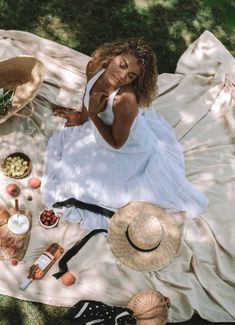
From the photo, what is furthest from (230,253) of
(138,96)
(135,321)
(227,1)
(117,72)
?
(227,1)

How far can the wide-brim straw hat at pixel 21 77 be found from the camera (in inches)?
224

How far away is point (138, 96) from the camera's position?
4875 millimetres

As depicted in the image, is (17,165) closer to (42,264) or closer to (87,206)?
(87,206)

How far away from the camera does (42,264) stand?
4980 mm

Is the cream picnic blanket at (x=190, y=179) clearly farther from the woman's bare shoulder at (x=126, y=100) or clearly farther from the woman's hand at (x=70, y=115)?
the woman's bare shoulder at (x=126, y=100)

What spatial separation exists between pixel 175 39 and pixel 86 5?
1383mm

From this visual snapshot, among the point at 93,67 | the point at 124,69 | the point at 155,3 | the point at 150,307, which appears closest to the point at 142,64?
the point at 124,69

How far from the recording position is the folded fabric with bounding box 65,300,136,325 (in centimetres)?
477

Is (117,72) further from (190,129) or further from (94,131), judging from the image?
(190,129)

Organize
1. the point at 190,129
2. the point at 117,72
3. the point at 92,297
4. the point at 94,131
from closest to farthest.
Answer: the point at 117,72 → the point at 92,297 → the point at 94,131 → the point at 190,129

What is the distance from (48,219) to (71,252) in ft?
1.41

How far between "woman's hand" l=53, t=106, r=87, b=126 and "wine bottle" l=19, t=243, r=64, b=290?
1460 mm

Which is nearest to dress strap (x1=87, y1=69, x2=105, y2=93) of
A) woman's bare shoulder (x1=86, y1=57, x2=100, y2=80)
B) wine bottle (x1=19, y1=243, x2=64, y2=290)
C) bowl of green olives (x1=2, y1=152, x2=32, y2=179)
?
woman's bare shoulder (x1=86, y1=57, x2=100, y2=80)

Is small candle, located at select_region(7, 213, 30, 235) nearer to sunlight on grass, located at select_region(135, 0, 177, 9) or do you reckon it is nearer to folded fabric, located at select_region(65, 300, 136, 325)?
folded fabric, located at select_region(65, 300, 136, 325)
